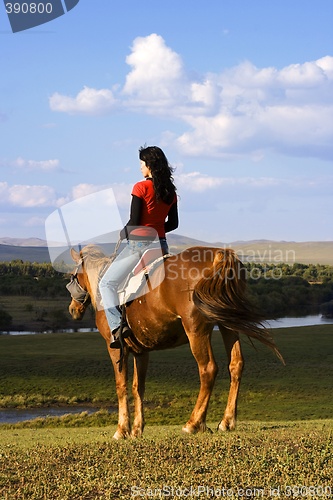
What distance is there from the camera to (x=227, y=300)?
9898mm

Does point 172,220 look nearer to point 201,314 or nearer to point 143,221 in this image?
point 143,221

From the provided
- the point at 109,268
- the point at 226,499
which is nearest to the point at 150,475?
the point at 226,499

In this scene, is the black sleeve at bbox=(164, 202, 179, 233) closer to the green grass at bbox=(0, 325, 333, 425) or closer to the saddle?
the saddle

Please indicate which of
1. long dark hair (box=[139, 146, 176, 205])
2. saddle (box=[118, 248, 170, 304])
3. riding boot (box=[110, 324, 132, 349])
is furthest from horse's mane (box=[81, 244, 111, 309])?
long dark hair (box=[139, 146, 176, 205])

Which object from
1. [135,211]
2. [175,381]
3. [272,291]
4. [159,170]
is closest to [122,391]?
[135,211]

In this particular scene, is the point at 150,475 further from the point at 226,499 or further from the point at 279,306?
the point at 279,306

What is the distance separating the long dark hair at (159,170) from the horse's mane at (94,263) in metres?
1.94

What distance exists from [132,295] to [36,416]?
1855cm

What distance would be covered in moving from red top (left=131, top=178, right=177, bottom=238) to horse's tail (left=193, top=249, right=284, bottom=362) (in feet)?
4.14

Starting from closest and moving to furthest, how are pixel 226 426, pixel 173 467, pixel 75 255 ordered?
pixel 173 467 < pixel 226 426 < pixel 75 255

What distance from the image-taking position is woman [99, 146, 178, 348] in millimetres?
10531

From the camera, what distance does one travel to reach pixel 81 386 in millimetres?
33594

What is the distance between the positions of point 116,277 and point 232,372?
237cm

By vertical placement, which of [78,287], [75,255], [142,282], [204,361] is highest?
[75,255]
